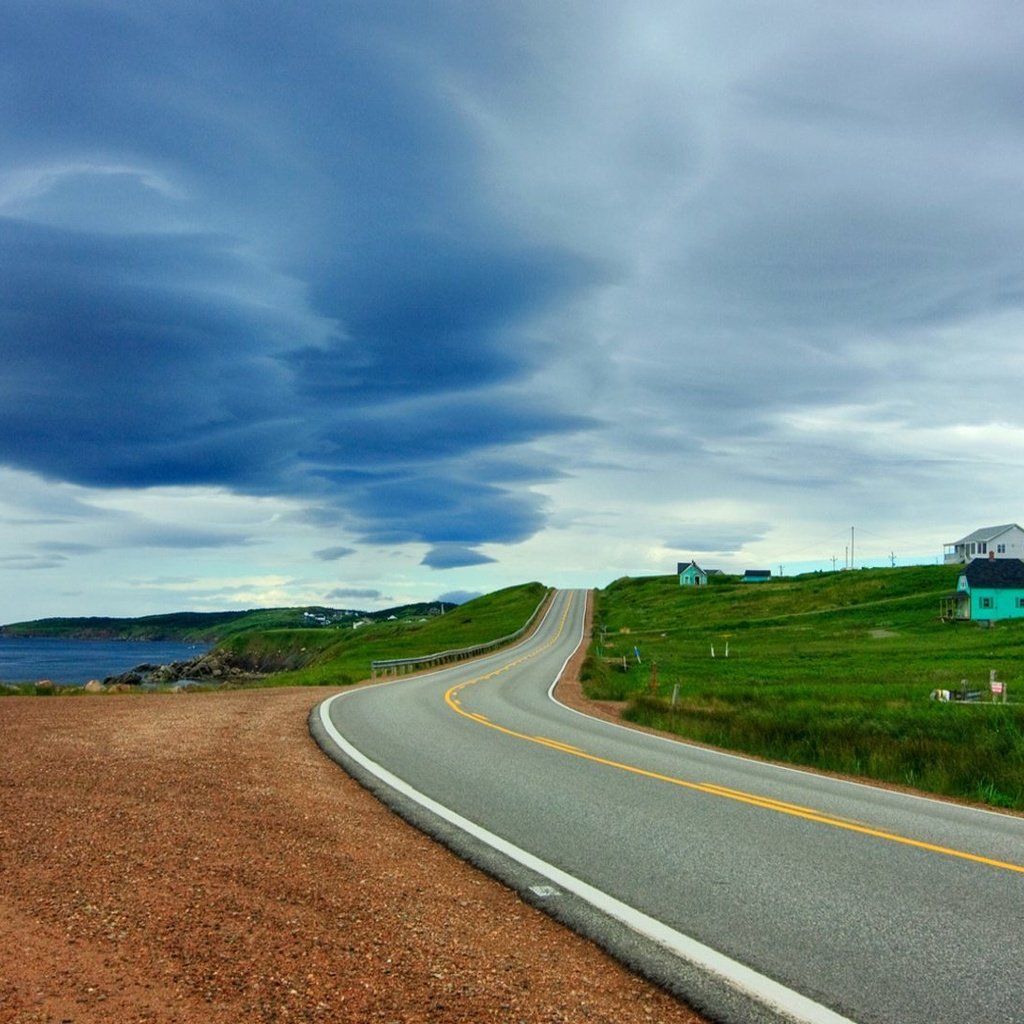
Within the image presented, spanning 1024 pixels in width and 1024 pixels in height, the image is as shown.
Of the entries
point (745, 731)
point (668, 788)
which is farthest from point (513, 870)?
point (745, 731)

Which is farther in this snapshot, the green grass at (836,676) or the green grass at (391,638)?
the green grass at (391,638)

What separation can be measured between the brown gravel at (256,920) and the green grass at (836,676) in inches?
354

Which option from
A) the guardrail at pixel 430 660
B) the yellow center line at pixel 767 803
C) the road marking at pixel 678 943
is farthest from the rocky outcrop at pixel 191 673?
the road marking at pixel 678 943

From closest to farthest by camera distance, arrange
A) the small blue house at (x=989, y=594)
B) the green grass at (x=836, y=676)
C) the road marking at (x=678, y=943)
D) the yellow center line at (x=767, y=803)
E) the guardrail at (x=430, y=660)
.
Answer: the road marking at (x=678, y=943)
the yellow center line at (x=767, y=803)
the green grass at (x=836, y=676)
the guardrail at (x=430, y=660)
the small blue house at (x=989, y=594)

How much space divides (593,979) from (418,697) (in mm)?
20618

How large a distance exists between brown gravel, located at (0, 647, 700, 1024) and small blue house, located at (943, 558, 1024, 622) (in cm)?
7773

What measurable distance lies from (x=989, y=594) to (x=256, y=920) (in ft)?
274

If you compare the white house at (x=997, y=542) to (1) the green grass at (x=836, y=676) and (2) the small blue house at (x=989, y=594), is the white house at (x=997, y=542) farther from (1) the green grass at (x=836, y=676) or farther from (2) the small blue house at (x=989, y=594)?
(2) the small blue house at (x=989, y=594)

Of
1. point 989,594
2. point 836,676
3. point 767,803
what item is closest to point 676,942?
point 767,803

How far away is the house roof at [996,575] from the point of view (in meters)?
76.8

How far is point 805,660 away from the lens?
5166 centimetres

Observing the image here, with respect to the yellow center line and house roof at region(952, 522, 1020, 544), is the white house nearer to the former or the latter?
house roof at region(952, 522, 1020, 544)

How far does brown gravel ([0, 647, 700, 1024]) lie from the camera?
175 inches

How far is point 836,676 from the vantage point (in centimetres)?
4088
